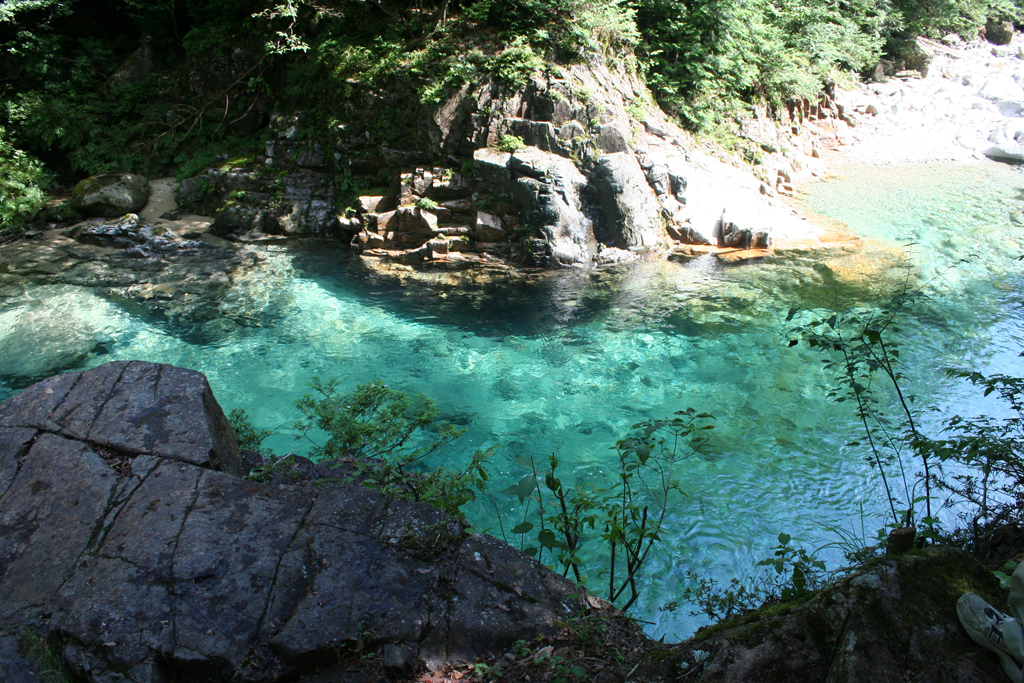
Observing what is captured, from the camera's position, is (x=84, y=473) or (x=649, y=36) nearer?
(x=84, y=473)

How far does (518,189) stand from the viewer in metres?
9.73

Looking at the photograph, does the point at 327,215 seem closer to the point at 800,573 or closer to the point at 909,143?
the point at 800,573

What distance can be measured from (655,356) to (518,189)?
13.2ft

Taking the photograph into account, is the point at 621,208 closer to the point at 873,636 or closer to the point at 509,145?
the point at 509,145

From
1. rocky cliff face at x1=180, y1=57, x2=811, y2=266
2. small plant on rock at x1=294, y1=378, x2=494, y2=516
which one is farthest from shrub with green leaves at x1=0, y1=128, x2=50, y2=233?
small plant on rock at x1=294, y1=378, x2=494, y2=516

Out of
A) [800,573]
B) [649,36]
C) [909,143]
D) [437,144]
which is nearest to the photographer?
[800,573]

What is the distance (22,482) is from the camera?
3.25m

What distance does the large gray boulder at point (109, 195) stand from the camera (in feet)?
36.8

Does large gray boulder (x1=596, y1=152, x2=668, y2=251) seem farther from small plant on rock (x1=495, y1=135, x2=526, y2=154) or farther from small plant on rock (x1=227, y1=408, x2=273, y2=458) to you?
small plant on rock (x1=227, y1=408, x2=273, y2=458)

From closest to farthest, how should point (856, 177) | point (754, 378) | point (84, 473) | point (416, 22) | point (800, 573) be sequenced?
point (800, 573), point (84, 473), point (754, 378), point (416, 22), point (856, 177)

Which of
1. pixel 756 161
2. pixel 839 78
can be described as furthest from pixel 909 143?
pixel 756 161

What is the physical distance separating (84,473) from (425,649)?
218 cm

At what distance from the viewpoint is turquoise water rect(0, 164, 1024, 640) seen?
493cm

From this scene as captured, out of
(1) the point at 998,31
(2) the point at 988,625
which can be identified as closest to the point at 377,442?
(2) the point at 988,625
